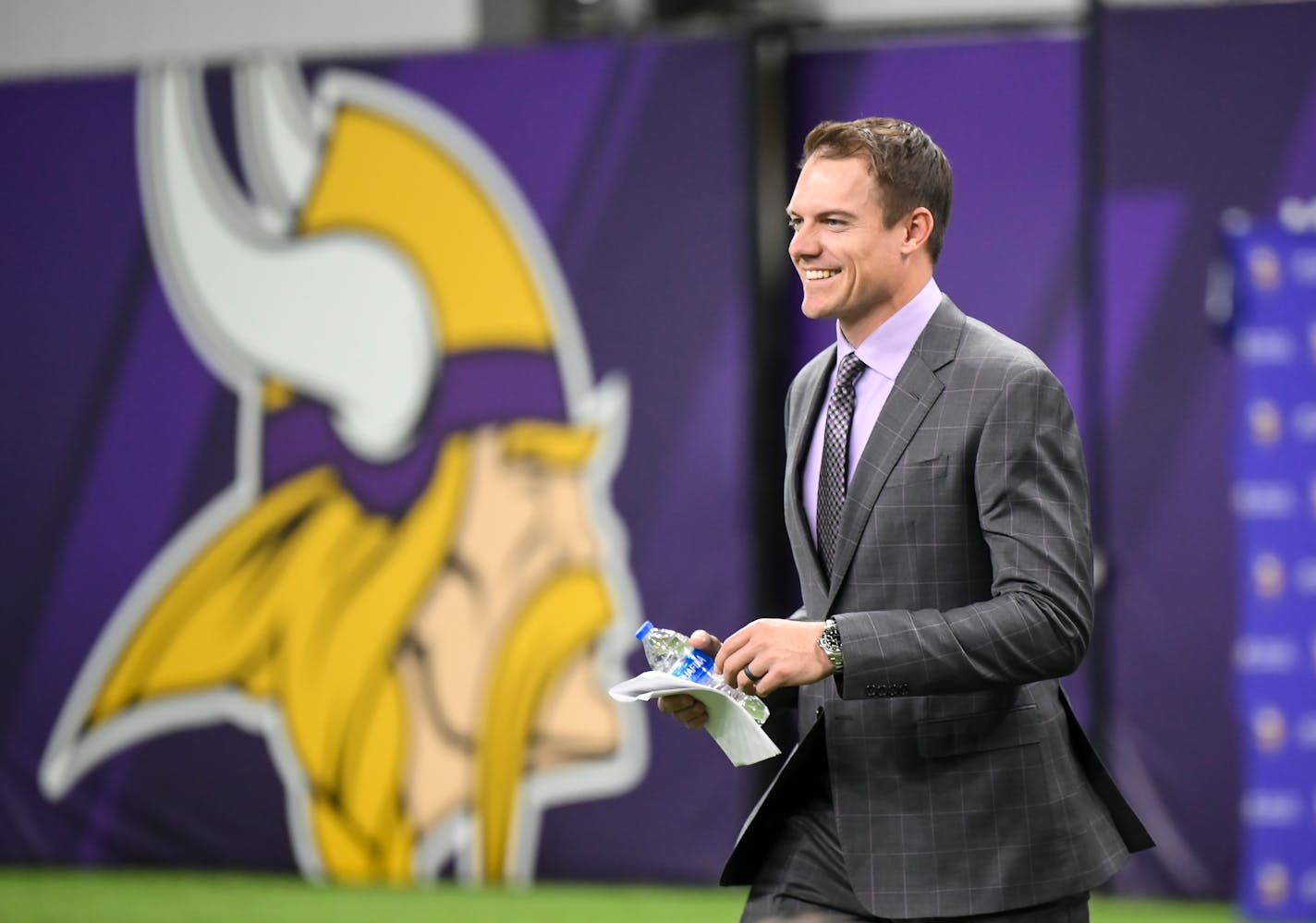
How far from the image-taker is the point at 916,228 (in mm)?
2439

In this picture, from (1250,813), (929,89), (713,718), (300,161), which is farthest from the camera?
(300,161)

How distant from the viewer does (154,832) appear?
22.0ft

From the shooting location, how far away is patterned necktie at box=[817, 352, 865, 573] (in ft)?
8.12

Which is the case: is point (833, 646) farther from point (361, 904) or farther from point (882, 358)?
point (361, 904)

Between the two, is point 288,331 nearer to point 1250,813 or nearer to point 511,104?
point 511,104

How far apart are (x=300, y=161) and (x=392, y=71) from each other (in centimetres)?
47

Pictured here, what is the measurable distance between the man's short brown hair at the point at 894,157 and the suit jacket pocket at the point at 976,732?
646 millimetres

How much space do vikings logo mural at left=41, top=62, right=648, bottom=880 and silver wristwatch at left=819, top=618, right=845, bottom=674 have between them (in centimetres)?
401

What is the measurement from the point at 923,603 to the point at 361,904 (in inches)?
168

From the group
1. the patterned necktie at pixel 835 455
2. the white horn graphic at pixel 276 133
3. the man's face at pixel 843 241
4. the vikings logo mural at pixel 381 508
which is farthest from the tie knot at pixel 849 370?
the white horn graphic at pixel 276 133

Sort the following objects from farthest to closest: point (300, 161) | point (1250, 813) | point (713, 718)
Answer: point (300, 161)
point (1250, 813)
point (713, 718)

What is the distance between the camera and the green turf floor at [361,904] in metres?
5.89

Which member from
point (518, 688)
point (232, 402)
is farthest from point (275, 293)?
point (518, 688)

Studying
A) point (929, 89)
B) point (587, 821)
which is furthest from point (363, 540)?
point (929, 89)
